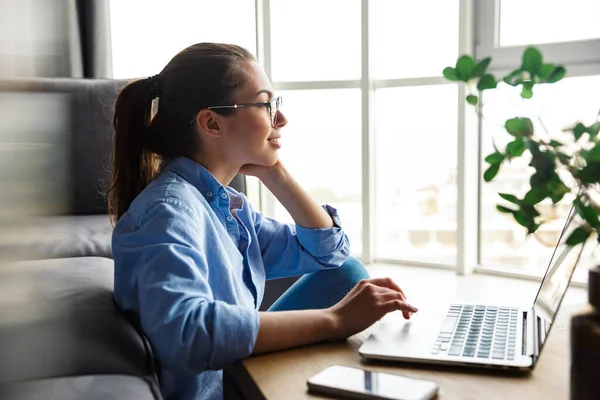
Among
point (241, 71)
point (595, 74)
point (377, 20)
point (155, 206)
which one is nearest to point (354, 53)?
point (377, 20)

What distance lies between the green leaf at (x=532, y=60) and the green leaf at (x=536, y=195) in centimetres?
12

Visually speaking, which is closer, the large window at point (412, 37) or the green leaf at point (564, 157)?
the green leaf at point (564, 157)

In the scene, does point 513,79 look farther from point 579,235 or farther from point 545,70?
point 579,235

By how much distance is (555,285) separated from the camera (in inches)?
37.8

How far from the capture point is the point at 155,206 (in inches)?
39.8

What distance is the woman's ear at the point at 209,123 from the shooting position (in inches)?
48.7

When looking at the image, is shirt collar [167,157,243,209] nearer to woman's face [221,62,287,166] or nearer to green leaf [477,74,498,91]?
woman's face [221,62,287,166]

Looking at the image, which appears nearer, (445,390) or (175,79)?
(445,390)

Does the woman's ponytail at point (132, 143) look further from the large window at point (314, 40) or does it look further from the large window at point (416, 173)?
the large window at point (314, 40)

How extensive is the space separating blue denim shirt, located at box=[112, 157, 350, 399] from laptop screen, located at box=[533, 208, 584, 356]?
42cm

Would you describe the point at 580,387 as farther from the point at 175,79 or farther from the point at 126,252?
the point at 175,79

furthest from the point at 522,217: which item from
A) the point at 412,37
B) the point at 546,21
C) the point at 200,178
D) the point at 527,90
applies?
the point at 412,37

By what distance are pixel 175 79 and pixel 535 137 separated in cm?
76

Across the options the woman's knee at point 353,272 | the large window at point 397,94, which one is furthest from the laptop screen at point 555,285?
the large window at point 397,94
